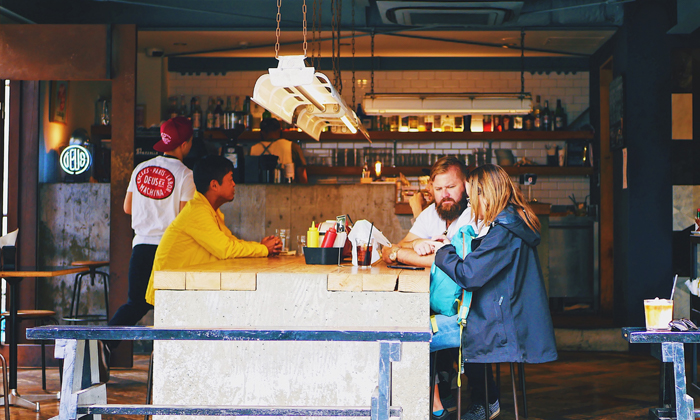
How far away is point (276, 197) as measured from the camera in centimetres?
610

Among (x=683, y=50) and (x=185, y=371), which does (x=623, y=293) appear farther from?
(x=185, y=371)

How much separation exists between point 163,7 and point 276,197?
6.92 ft

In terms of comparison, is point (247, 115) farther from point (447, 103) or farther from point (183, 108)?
point (447, 103)

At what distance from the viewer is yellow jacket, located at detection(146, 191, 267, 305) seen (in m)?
3.55

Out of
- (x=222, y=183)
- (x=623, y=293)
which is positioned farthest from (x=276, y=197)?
(x=623, y=293)

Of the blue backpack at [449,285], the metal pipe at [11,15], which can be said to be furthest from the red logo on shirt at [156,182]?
the metal pipe at [11,15]

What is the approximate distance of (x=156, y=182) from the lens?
14.7 ft

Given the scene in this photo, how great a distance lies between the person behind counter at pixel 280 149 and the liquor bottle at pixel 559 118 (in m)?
3.29

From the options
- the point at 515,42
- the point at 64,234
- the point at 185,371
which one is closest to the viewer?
the point at 185,371

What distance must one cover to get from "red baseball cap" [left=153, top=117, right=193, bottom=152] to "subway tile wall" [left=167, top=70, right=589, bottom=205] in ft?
13.6

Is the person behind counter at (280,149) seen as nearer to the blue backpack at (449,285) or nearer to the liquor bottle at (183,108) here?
the liquor bottle at (183,108)

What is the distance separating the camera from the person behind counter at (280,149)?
23.0 ft

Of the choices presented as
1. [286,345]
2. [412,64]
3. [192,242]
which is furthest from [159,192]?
[412,64]

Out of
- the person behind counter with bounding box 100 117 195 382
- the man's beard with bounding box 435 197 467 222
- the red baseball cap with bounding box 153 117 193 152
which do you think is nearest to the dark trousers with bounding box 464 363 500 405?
the man's beard with bounding box 435 197 467 222
